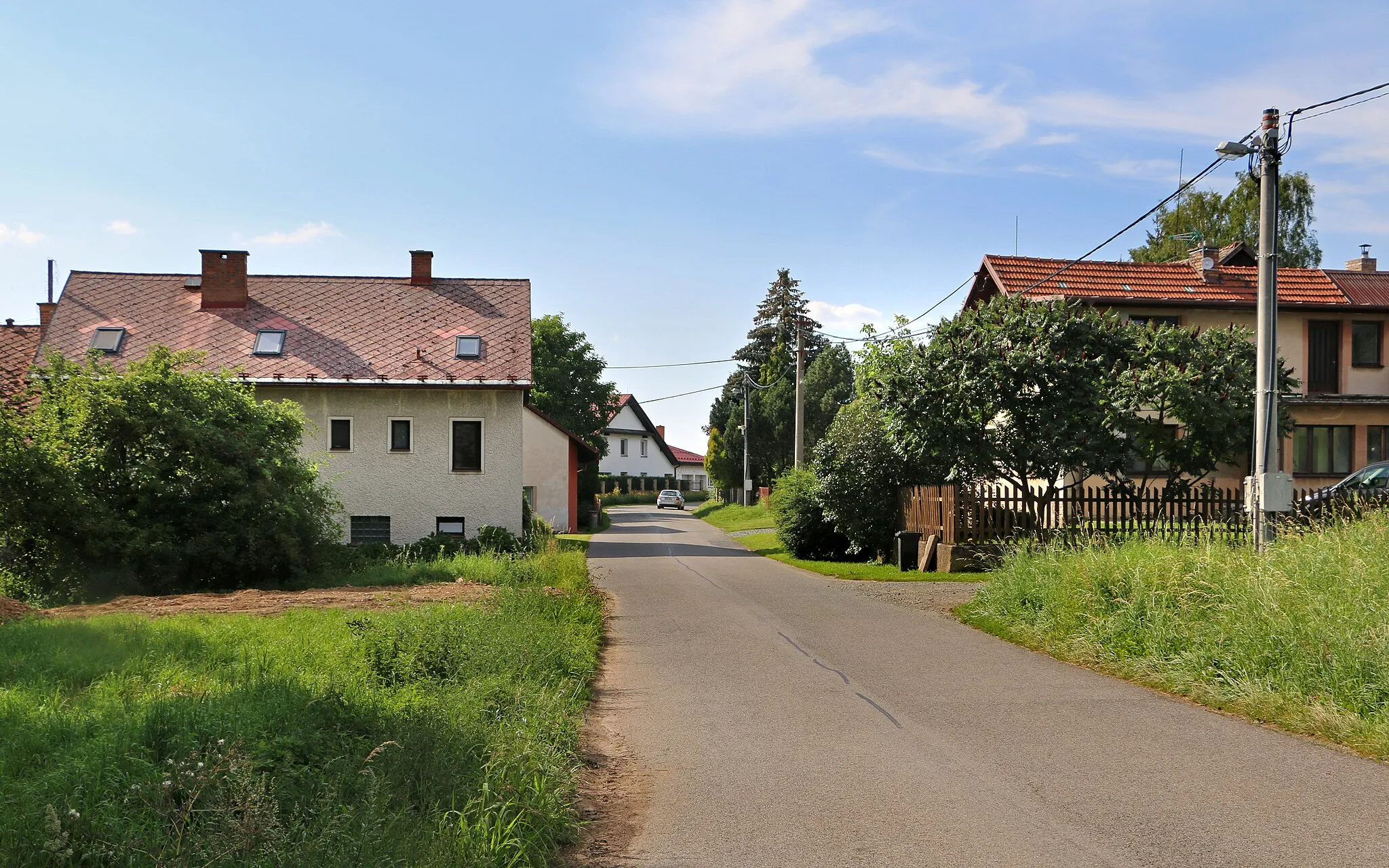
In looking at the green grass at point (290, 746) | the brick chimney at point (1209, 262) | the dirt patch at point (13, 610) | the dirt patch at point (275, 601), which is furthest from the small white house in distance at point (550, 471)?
the green grass at point (290, 746)

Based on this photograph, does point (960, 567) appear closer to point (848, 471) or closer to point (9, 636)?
point (848, 471)

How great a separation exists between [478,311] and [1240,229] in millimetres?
36607

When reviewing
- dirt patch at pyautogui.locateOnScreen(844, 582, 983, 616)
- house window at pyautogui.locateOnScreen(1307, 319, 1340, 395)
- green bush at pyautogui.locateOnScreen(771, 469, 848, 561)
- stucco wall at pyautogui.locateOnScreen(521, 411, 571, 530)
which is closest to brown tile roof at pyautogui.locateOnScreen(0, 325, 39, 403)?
stucco wall at pyautogui.locateOnScreen(521, 411, 571, 530)

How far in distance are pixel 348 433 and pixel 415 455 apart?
6.33ft

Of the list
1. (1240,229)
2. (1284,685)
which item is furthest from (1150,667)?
(1240,229)

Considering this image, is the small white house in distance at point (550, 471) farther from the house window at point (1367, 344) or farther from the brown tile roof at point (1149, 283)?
the house window at point (1367, 344)

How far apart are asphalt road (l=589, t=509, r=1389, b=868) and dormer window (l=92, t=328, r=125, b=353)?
944 inches

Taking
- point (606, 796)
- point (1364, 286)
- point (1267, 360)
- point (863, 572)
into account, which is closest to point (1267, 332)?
point (1267, 360)

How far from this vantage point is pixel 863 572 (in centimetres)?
2231

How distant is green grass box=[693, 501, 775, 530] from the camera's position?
46938mm

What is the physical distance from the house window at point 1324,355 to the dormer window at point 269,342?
30.9 m

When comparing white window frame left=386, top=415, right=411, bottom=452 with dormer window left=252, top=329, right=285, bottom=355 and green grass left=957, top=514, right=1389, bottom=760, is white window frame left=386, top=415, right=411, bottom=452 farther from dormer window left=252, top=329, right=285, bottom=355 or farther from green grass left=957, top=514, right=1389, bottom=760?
green grass left=957, top=514, right=1389, bottom=760

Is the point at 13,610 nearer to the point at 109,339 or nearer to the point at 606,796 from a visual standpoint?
the point at 606,796

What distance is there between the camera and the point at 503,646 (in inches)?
355
